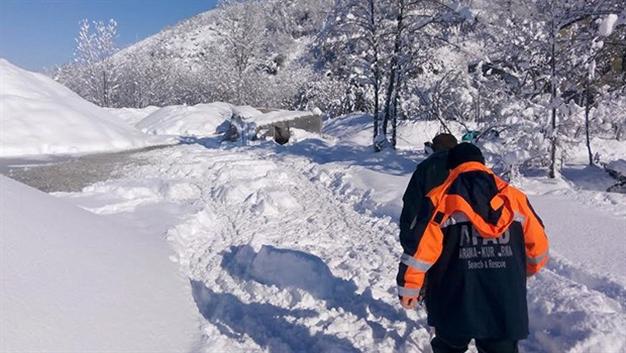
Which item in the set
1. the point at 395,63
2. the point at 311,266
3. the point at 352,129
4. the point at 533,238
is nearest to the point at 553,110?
the point at 395,63

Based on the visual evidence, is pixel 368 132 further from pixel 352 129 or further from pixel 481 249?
pixel 481 249

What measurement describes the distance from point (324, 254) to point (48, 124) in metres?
15.3

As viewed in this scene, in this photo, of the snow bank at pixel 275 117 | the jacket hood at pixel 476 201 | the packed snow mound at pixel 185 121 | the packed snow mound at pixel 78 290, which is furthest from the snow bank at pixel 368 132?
the jacket hood at pixel 476 201

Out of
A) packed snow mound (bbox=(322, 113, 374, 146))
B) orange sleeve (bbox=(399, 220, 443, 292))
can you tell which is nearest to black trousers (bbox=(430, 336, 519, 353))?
orange sleeve (bbox=(399, 220, 443, 292))

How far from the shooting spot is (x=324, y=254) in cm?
620

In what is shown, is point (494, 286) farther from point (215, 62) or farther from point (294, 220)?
point (215, 62)

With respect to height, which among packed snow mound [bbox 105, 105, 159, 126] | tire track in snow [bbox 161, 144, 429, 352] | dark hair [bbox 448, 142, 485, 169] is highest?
packed snow mound [bbox 105, 105, 159, 126]

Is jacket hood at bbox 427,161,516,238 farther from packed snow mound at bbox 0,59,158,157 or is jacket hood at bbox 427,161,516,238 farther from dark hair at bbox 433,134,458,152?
packed snow mound at bbox 0,59,158,157

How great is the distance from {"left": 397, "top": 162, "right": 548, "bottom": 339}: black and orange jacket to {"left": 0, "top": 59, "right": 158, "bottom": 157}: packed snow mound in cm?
1654

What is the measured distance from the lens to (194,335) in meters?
4.08

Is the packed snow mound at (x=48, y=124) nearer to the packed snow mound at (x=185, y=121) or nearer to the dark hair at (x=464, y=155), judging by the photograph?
the packed snow mound at (x=185, y=121)

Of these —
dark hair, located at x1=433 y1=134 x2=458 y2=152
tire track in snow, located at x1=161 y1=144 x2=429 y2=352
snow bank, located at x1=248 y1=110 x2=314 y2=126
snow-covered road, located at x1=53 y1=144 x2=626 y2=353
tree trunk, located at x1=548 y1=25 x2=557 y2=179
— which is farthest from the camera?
snow bank, located at x1=248 y1=110 x2=314 y2=126

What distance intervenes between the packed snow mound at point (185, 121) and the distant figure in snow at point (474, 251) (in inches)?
836

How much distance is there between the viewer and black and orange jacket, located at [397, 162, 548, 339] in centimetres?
261
